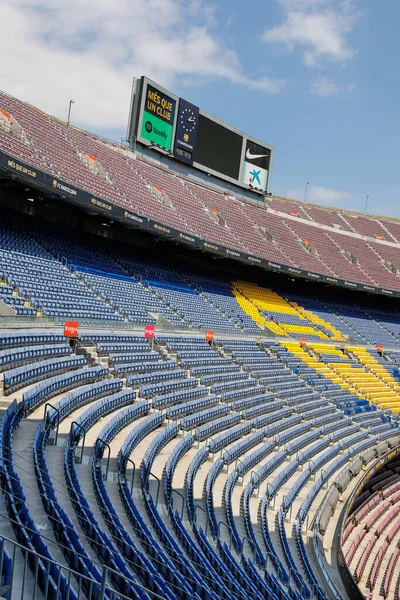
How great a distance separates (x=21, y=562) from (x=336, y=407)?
73.6 feet

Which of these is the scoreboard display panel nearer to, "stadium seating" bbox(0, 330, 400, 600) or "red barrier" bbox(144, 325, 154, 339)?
"stadium seating" bbox(0, 330, 400, 600)

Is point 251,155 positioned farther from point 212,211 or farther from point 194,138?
point 212,211

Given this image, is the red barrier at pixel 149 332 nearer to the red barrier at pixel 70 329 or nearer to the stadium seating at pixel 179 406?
the stadium seating at pixel 179 406

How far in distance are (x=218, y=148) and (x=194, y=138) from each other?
95.9 inches

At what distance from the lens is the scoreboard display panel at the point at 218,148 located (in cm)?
3947

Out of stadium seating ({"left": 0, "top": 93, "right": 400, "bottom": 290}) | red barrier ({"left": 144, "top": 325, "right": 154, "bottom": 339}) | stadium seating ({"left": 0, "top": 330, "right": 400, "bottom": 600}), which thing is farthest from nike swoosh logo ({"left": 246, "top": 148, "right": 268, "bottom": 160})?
red barrier ({"left": 144, "top": 325, "right": 154, "bottom": 339})

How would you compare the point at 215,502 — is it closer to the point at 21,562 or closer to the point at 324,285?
the point at 21,562

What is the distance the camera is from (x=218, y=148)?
133 feet

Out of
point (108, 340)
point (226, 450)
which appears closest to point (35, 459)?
point (226, 450)

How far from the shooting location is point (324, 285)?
144 feet

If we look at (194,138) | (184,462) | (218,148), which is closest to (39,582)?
(184,462)

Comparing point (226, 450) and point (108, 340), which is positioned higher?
point (108, 340)

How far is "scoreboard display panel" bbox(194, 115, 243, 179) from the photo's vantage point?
39.5 m

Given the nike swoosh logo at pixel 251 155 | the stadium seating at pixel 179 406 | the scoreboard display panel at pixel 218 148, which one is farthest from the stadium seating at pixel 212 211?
the nike swoosh logo at pixel 251 155
